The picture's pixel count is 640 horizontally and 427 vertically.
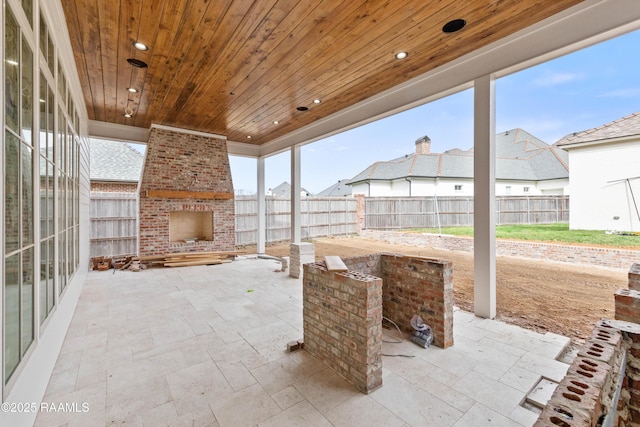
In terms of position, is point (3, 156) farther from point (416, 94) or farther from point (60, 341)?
point (416, 94)

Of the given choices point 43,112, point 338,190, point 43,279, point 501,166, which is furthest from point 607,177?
point 338,190

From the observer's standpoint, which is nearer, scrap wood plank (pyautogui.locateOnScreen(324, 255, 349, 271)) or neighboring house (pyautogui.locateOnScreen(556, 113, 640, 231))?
scrap wood plank (pyautogui.locateOnScreen(324, 255, 349, 271))

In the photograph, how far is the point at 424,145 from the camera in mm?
19156

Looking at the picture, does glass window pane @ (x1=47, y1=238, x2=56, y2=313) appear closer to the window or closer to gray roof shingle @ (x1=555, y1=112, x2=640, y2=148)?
the window

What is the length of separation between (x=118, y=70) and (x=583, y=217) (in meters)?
12.5

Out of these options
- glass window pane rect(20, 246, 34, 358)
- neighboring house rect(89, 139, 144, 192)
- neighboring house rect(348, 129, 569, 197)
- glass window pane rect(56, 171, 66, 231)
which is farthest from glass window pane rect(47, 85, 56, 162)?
neighboring house rect(348, 129, 569, 197)

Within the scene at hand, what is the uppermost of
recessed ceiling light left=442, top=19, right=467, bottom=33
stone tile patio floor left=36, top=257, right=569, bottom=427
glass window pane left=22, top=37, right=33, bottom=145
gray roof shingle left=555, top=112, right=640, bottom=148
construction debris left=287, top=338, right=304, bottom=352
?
gray roof shingle left=555, top=112, right=640, bottom=148

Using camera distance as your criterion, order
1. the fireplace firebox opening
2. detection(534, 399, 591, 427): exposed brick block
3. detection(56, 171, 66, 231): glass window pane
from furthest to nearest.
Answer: the fireplace firebox opening → detection(56, 171, 66, 231): glass window pane → detection(534, 399, 591, 427): exposed brick block

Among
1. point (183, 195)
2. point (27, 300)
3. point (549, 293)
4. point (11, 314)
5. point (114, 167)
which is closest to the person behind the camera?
point (11, 314)

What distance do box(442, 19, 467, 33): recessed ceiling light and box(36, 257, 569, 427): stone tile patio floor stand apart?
3.25 metres

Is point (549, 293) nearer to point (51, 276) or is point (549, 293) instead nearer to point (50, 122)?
point (51, 276)

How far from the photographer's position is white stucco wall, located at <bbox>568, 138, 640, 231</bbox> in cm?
775

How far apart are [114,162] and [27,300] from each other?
11252 mm

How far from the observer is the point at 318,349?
8.27 ft
